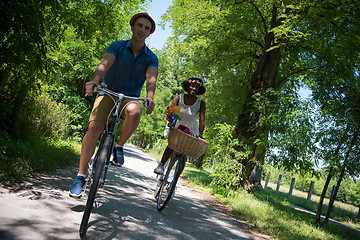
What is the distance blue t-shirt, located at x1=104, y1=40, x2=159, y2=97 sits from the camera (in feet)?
12.5

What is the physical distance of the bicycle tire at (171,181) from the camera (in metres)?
4.90

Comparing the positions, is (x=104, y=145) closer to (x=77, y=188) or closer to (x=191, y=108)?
(x=77, y=188)

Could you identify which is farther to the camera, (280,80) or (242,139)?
(280,80)

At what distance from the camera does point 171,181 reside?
16.7 ft

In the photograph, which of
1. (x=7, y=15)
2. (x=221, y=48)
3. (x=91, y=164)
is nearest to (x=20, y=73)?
(x=7, y=15)

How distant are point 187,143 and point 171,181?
94 cm

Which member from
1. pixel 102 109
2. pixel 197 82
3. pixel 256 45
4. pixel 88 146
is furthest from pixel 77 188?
pixel 256 45

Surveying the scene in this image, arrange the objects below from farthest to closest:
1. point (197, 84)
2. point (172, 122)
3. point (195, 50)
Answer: point (195, 50), point (197, 84), point (172, 122)

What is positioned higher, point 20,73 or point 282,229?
point 20,73

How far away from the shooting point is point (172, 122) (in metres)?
5.01

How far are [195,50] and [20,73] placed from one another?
23.0ft

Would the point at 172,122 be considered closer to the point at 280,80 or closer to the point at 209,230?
the point at 209,230

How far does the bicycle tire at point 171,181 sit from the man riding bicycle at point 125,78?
1431 millimetres

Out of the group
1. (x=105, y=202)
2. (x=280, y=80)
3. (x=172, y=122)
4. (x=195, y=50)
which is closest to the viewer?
(x=105, y=202)
